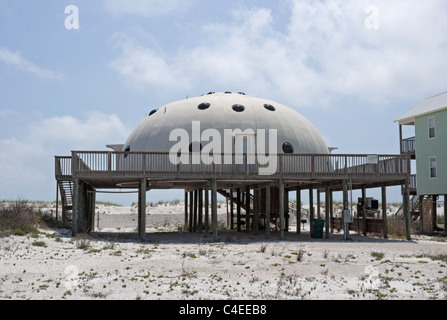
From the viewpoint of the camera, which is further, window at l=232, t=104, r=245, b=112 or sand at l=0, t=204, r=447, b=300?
window at l=232, t=104, r=245, b=112

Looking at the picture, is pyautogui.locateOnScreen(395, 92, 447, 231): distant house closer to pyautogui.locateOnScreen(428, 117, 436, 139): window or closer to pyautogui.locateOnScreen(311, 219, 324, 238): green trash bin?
pyautogui.locateOnScreen(428, 117, 436, 139): window

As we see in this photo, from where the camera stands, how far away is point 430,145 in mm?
33219

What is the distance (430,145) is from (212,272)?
2432 cm

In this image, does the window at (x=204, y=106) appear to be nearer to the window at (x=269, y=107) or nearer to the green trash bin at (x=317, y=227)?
the window at (x=269, y=107)

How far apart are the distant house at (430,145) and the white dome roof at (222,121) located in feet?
28.5

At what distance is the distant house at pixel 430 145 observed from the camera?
3222 centimetres

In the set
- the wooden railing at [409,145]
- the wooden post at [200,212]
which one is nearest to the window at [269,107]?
the wooden post at [200,212]

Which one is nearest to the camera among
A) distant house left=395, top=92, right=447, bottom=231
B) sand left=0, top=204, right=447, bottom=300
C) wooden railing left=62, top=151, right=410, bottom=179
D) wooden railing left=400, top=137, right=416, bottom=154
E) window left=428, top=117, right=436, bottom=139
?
sand left=0, top=204, right=447, bottom=300

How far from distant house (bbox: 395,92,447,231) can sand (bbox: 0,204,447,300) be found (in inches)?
559

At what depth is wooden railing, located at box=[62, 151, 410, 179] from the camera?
22.8 metres

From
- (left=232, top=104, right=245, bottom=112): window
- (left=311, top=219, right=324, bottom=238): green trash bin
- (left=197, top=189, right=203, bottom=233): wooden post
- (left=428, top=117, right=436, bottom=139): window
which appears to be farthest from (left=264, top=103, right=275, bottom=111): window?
(left=428, top=117, right=436, bottom=139): window

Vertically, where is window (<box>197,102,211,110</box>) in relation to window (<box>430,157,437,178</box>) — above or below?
above
